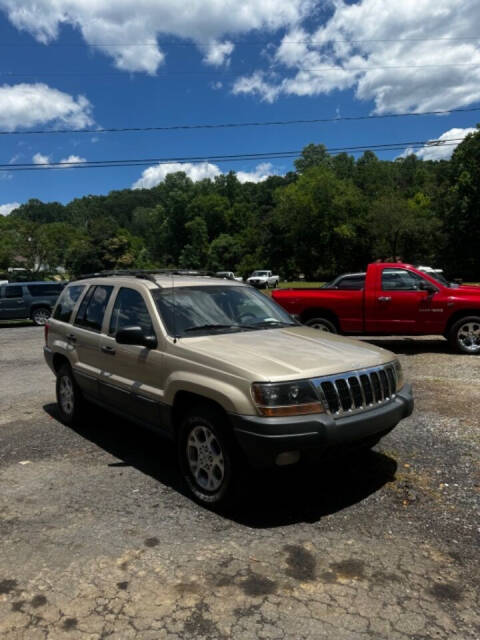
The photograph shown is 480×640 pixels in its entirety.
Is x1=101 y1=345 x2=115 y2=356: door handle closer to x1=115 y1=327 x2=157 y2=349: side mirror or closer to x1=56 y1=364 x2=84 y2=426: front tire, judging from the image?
x1=115 y1=327 x2=157 y2=349: side mirror

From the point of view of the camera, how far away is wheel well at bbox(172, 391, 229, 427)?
12.7 ft

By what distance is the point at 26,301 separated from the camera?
1814cm

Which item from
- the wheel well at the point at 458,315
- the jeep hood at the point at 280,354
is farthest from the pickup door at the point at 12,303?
the jeep hood at the point at 280,354

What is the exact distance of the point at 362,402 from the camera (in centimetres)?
379

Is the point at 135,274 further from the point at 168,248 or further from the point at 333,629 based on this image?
the point at 168,248

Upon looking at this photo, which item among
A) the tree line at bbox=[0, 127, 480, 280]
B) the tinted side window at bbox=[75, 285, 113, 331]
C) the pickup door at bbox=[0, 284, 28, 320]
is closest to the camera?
the tinted side window at bbox=[75, 285, 113, 331]

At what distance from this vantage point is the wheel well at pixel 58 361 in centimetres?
620

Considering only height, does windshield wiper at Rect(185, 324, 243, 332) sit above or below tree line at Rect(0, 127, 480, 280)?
below

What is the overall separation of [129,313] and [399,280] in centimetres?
707

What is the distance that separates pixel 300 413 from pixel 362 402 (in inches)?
22.9

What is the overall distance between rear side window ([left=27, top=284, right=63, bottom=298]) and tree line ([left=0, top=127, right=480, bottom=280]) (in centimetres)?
2891

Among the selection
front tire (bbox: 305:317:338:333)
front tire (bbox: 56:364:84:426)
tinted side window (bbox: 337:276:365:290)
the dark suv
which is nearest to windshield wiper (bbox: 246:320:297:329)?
front tire (bbox: 56:364:84:426)

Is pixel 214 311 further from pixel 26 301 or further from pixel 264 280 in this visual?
pixel 264 280

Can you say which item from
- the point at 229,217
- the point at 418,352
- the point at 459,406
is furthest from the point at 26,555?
the point at 229,217
